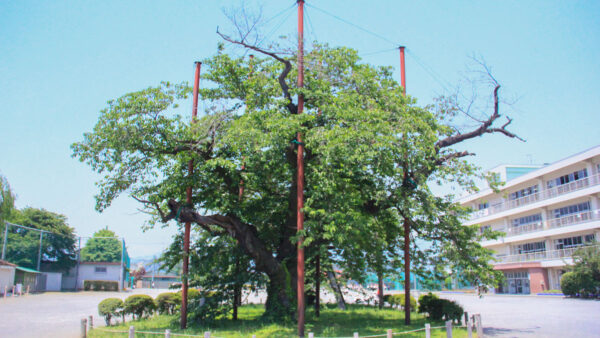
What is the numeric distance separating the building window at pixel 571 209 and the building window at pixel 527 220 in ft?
9.50

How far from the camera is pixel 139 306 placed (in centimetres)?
2019

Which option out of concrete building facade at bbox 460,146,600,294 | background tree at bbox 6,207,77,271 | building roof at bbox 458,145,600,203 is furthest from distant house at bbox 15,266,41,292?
building roof at bbox 458,145,600,203

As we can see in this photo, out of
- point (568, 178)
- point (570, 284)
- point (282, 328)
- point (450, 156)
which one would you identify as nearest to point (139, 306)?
point (282, 328)

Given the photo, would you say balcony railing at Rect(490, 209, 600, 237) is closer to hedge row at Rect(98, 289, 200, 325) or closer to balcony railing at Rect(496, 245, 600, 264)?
balcony railing at Rect(496, 245, 600, 264)

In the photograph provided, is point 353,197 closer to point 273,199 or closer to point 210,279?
point 273,199

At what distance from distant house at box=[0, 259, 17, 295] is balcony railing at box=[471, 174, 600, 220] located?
49.2 meters

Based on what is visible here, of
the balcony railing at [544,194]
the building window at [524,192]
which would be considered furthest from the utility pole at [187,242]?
the building window at [524,192]

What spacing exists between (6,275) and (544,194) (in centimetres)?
5002

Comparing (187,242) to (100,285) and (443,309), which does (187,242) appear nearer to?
(443,309)

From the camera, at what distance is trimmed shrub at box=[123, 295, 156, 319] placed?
1975cm

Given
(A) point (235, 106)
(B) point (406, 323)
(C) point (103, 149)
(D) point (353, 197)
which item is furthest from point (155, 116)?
(B) point (406, 323)

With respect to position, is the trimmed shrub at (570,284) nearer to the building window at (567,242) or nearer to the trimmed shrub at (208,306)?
the building window at (567,242)

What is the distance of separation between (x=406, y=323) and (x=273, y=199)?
7.15m

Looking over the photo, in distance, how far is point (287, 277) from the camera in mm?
17734
